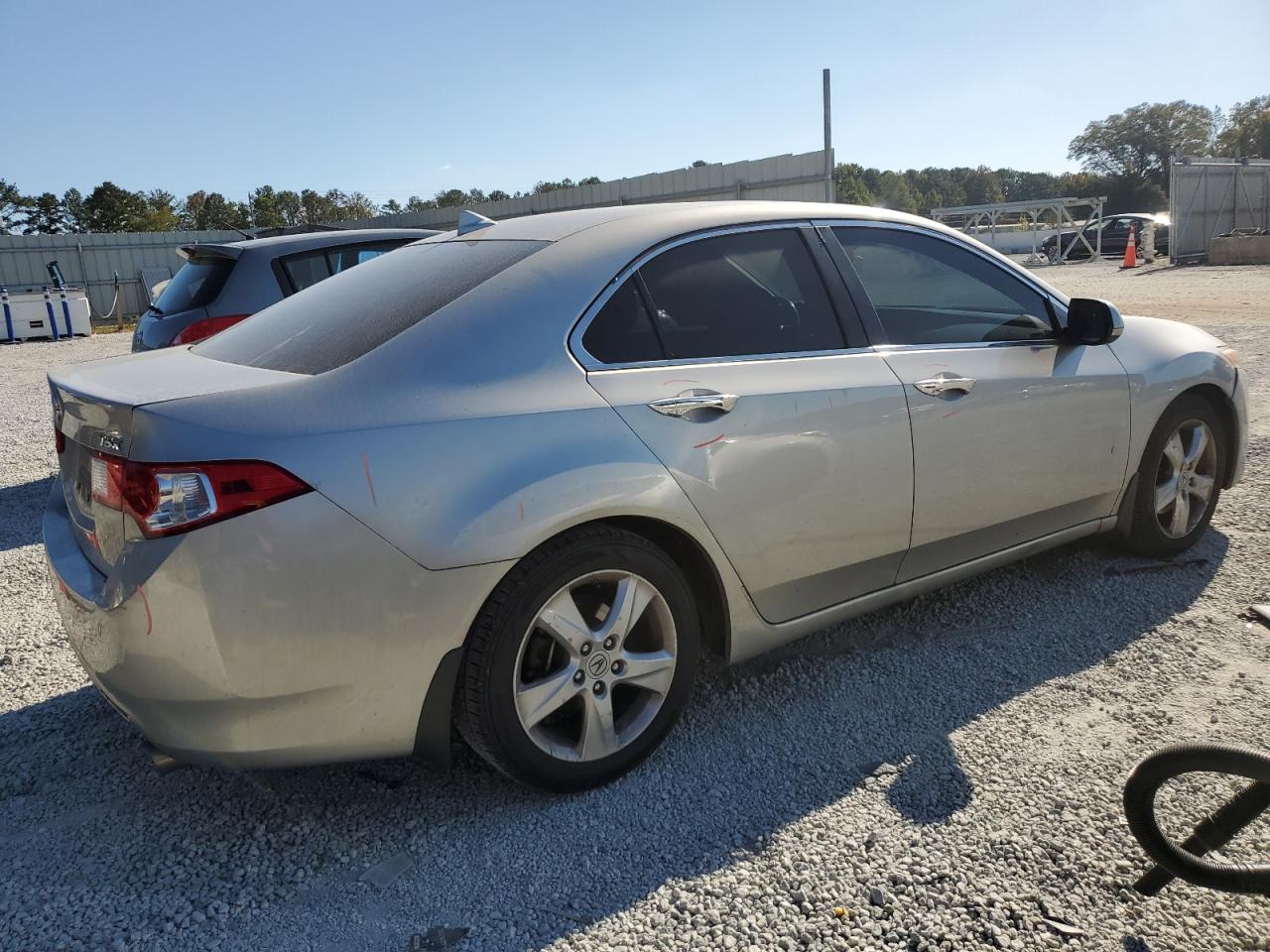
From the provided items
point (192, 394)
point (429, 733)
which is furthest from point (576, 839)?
point (192, 394)

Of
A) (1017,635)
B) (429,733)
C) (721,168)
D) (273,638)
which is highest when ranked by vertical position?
(721,168)

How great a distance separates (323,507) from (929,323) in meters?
2.28

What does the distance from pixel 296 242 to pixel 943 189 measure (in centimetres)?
12364

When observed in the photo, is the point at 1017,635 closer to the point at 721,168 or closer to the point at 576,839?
the point at 576,839

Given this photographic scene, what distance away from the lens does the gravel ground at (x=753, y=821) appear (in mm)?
2184

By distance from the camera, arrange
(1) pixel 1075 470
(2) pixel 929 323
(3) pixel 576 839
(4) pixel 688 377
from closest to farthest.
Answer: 1. (3) pixel 576 839
2. (4) pixel 688 377
3. (2) pixel 929 323
4. (1) pixel 1075 470

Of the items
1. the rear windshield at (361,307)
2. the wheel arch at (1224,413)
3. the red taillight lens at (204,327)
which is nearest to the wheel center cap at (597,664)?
the rear windshield at (361,307)

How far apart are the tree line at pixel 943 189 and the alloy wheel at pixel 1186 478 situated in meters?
30.8

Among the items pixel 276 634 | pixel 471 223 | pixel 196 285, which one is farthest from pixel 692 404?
pixel 196 285

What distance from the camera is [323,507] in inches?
85.3

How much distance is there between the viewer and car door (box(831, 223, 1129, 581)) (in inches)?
128

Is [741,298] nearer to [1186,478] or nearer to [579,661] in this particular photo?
[579,661]

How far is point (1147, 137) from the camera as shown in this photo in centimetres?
8988

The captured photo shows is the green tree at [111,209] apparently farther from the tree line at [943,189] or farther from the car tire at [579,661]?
the car tire at [579,661]
